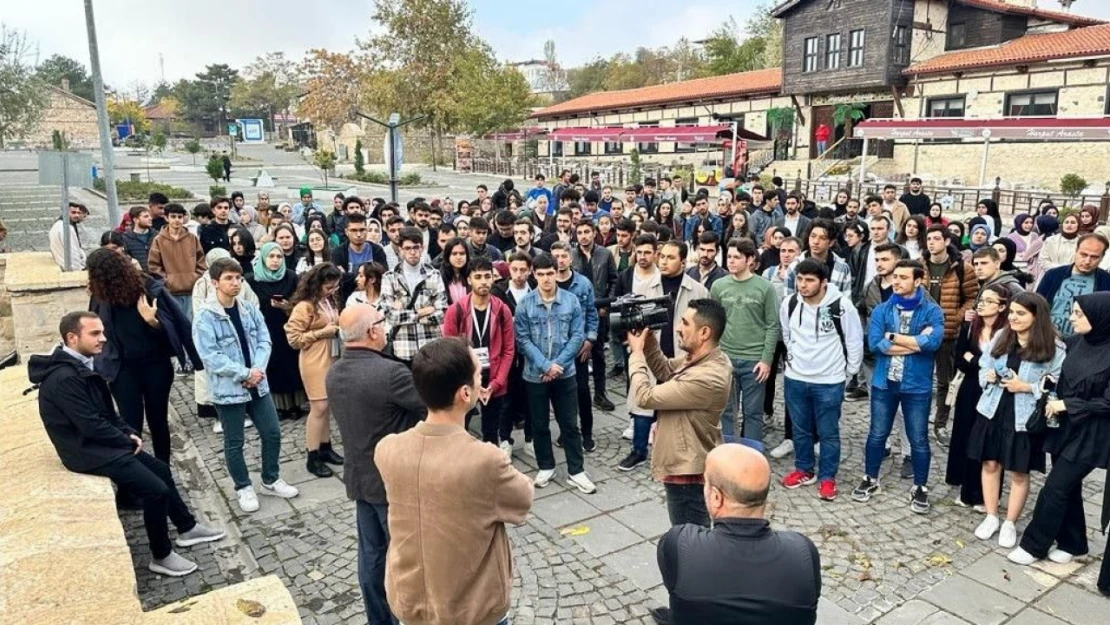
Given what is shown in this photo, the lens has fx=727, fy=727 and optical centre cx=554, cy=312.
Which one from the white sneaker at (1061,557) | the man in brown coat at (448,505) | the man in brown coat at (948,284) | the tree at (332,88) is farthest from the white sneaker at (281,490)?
the tree at (332,88)

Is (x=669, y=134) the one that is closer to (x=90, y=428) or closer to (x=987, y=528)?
(x=987, y=528)

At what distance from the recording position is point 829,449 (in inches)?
211

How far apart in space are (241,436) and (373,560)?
2.17m

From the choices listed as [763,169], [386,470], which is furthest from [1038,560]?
[763,169]

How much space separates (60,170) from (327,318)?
380cm

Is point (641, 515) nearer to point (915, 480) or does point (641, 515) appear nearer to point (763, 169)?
point (915, 480)

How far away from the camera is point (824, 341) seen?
5.22 meters

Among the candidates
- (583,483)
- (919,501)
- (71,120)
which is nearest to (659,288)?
(583,483)

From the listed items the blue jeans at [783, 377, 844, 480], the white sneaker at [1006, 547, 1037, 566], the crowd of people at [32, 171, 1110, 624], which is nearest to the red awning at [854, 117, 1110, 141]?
the crowd of people at [32, 171, 1110, 624]

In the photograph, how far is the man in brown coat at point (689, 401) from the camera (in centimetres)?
363

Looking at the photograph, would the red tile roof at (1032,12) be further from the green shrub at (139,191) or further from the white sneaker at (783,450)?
the green shrub at (139,191)

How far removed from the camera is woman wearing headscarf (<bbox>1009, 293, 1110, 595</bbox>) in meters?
4.11

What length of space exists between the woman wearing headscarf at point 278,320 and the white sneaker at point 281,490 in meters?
1.23

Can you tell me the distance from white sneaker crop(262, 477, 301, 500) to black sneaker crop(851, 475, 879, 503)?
4.14 metres
